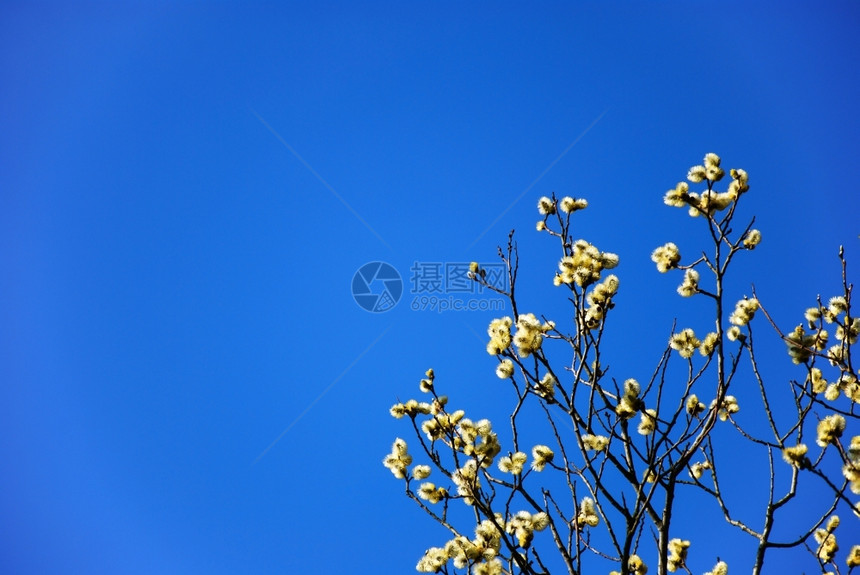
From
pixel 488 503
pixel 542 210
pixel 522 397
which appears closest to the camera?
pixel 488 503

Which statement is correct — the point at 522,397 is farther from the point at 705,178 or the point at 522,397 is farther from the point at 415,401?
the point at 705,178

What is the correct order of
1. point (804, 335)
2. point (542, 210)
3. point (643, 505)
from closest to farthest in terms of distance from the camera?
1. point (643, 505)
2. point (804, 335)
3. point (542, 210)

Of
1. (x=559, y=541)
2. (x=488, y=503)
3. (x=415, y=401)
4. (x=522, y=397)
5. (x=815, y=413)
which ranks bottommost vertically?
(x=559, y=541)

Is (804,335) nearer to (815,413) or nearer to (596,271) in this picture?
(815,413)

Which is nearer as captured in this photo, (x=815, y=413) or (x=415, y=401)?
(x=815, y=413)

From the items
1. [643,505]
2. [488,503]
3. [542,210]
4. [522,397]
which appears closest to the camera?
[643,505]

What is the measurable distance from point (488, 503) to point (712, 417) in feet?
4.75

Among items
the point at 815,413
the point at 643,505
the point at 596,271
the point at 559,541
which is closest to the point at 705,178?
the point at 596,271

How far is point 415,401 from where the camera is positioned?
3.90m

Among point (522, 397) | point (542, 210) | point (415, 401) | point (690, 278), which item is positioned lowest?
point (522, 397)

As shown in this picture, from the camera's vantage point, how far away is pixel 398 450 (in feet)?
13.0

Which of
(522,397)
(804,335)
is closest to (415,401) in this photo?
(522,397)

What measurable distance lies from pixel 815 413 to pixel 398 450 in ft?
10.1

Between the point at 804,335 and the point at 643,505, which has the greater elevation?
the point at 804,335
